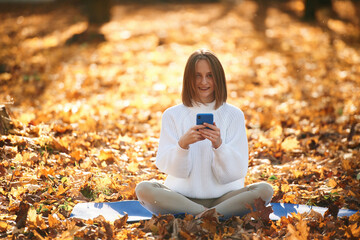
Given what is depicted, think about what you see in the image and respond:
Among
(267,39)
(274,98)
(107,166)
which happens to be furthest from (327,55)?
(107,166)

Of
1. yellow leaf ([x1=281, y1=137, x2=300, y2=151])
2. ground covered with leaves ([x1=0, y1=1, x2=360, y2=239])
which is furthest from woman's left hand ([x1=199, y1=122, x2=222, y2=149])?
yellow leaf ([x1=281, y1=137, x2=300, y2=151])

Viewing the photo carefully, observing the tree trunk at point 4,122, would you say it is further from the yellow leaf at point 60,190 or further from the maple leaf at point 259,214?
the maple leaf at point 259,214

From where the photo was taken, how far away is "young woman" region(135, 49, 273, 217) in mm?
2926

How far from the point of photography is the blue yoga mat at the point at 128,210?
3.09 m

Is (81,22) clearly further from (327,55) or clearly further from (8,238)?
(8,238)

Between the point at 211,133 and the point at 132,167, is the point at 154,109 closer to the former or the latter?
the point at 132,167

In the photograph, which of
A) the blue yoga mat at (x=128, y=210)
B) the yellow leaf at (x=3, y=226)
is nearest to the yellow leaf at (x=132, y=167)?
the blue yoga mat at (x=128, y=210)

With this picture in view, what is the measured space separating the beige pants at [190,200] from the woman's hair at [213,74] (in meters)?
0.68

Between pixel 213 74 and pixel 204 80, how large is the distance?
79 mm

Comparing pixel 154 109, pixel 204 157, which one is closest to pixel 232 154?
pixel 204 157

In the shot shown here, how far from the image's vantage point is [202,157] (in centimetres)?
306

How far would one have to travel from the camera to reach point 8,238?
8.84ft

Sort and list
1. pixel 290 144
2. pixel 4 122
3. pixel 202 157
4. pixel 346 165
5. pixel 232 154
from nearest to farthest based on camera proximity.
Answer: pixel 232 154 < pixel 202 157 < pixel 346 165 < pixel 4 122 < pixel 290 144

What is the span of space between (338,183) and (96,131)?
299 cm
